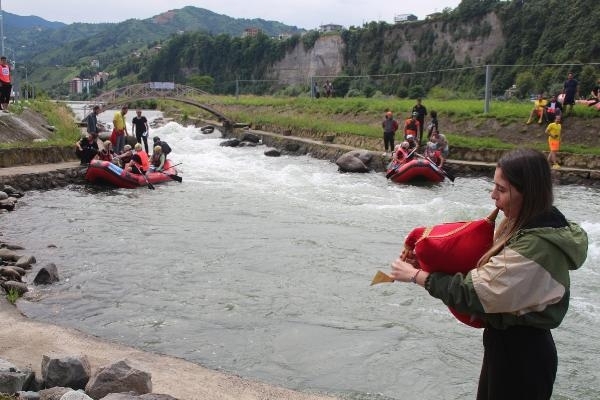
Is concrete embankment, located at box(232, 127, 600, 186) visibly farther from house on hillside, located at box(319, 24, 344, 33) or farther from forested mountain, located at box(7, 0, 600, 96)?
house on hillside, located at box(319, 24, 344, 33)

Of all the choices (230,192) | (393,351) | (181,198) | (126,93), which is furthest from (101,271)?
(126,93)

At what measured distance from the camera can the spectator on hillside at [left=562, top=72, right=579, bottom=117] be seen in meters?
19.8

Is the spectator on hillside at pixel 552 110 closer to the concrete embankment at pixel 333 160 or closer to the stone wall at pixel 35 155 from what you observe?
the concrete embankment at pixel 333 160

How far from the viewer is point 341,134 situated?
25391mm

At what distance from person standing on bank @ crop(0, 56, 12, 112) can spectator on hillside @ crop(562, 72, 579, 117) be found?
17.1 meters

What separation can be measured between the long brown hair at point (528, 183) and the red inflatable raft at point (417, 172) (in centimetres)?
1513

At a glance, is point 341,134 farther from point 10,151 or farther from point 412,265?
point 412,265

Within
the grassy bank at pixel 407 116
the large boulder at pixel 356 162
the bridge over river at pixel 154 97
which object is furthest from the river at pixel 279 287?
the bridge over river at pixel 154 97

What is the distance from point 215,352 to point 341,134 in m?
19.7

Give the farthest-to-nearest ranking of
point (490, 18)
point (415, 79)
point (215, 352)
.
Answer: point (490, 18), point (415, 79), point (215, 352)

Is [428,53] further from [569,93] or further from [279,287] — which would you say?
[279,287]

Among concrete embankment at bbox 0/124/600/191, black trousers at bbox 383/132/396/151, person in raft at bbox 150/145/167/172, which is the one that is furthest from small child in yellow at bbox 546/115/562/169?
person in raft at bbox 150/145/167/172

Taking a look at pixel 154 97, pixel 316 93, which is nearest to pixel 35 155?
pixel 154 97

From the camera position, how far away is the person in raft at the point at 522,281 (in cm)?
241
